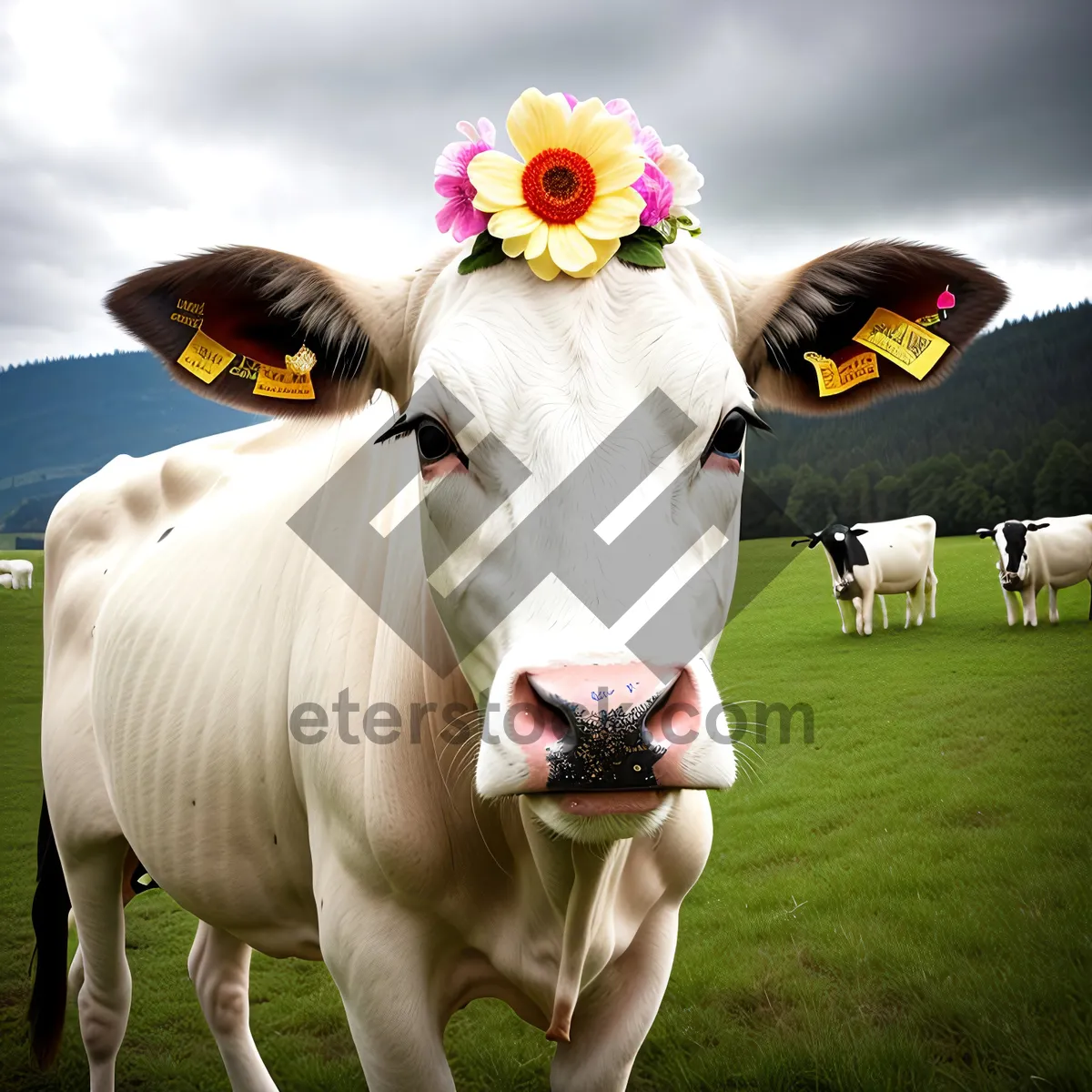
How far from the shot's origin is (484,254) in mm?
1955

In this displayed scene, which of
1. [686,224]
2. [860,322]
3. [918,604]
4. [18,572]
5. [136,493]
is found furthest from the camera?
[18,572]

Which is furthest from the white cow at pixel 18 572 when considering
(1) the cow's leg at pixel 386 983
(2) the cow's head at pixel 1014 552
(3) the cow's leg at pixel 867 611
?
(1) the cow's leg at pixel 386 983

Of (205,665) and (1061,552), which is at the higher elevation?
(1061,552)

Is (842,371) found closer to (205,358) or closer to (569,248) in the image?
(569,248)

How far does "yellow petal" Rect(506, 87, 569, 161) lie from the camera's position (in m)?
1.92

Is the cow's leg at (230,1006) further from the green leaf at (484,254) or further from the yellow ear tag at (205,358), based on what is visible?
the green leaf at (484,254)

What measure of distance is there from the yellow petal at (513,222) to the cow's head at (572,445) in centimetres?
8

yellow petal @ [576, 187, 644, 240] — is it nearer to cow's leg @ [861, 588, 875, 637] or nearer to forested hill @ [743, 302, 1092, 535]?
cow's leg @ [861, 588, 875, 637]

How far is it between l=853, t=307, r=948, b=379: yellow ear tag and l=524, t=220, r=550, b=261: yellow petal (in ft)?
3.67

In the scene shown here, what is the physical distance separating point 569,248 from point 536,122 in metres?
0.33

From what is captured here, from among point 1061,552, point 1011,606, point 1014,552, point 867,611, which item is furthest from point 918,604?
point 1061,552

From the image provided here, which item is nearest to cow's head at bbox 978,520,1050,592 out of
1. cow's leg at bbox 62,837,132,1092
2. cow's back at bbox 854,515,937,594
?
cow's back at bbox 854,515,937,594

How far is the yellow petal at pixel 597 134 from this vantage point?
1.93 metres

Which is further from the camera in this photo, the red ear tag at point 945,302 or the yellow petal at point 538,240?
the red ear tag at point 945,302
